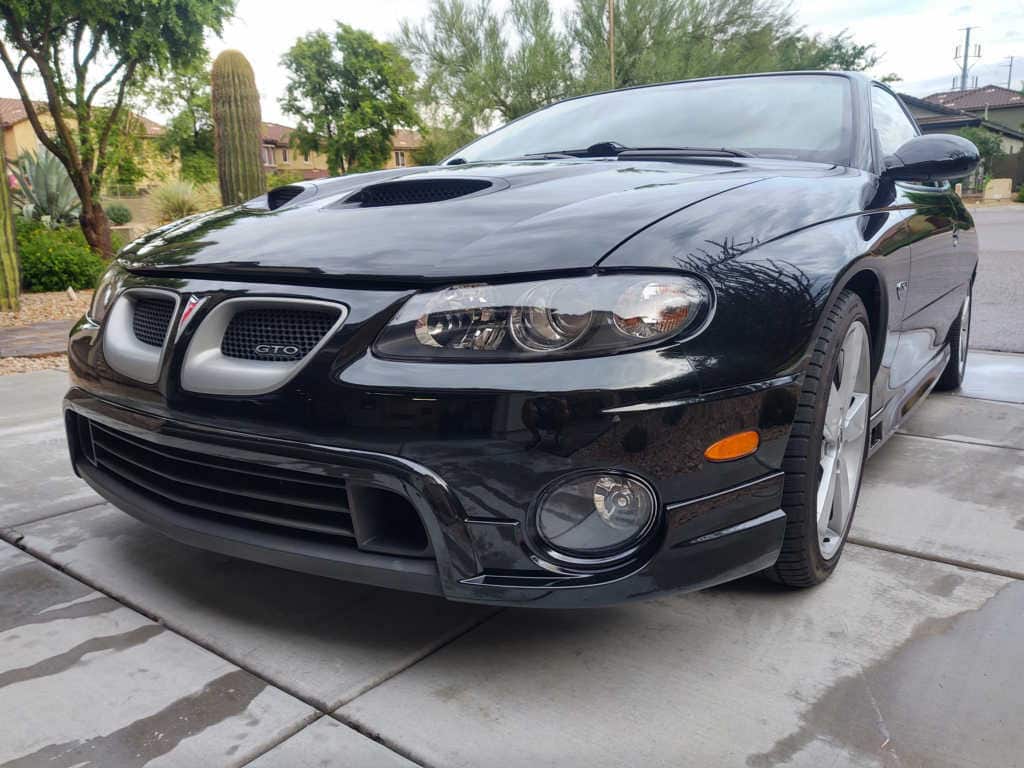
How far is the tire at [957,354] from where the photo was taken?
409 cm

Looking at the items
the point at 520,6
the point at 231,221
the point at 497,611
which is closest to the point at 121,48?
the point at 231,221

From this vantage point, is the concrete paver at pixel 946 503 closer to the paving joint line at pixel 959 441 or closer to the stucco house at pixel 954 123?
the paving joint line at pixel 959 441

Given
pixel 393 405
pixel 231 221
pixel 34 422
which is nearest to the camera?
pixel 393 405

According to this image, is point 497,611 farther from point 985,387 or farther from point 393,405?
point 985,387

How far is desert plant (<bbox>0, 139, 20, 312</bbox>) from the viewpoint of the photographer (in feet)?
25.3

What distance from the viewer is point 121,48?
42.3 ft

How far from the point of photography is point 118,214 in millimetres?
29359

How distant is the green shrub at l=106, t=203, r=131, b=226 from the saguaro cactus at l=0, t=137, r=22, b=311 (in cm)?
2279

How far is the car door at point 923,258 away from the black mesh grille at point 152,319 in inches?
80.9

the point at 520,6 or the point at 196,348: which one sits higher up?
the point at 520,6

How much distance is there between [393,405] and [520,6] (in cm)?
3396

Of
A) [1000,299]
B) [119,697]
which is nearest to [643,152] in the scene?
[119,697]

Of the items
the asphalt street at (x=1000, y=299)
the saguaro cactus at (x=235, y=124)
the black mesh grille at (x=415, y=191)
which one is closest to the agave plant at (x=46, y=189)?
the saguaro cactus at (x=235, y=124)

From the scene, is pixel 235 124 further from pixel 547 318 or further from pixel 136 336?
pixel 547 318
